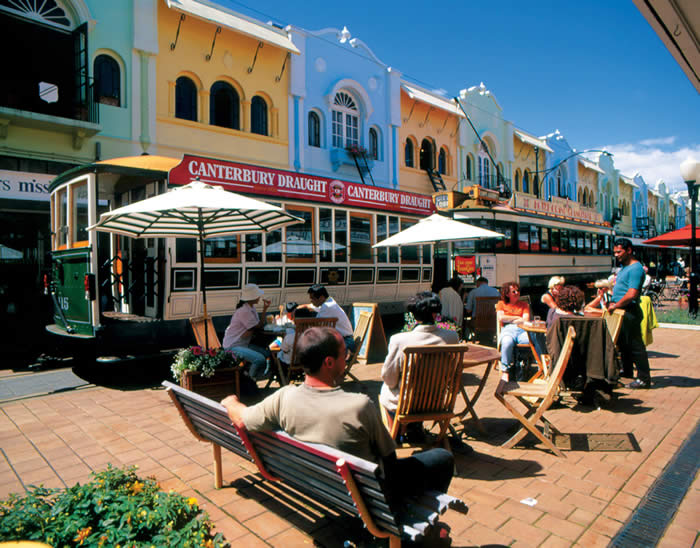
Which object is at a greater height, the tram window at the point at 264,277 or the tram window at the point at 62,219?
the tram window at the point at 62,219

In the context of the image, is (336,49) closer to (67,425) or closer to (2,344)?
(2,344)

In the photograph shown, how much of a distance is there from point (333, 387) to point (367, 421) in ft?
0.82

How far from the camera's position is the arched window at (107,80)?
38.6ft

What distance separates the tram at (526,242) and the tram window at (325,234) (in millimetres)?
5145

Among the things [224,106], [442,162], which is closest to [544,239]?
[442,162]

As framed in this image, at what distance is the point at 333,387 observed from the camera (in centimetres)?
237

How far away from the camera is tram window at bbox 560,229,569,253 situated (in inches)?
691

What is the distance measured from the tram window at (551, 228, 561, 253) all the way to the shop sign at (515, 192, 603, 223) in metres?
0.63

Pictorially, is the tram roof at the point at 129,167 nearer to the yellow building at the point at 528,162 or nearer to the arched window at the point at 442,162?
the arched window at the point at 442,162

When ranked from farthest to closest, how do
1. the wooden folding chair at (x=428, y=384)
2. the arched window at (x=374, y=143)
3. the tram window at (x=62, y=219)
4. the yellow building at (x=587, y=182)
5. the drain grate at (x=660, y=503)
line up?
the yellow building at (x=587, y=182)
the arched window at (x=374, y=143)
the tram window at (x=62, y=219)
the wooden folding chair at (x=428, y=384)
the drain grate at (x=660, y=503)

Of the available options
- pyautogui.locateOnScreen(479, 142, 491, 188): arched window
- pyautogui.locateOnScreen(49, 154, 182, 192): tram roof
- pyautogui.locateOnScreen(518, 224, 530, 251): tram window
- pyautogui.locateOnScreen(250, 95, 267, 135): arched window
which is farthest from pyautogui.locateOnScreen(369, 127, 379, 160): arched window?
pyautogui.locateOnScreen(49, 154, 182, 192): tram roof

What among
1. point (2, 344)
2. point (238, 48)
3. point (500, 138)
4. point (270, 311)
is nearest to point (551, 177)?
point (500, 138)

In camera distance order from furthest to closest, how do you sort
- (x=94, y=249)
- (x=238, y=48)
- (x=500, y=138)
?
(x=500, y=138)
(x=238, y=48)
(x=94, y=249)

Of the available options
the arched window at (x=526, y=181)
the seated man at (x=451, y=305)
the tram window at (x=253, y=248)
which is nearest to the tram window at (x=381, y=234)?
the seated man at (x=451, y=305)
